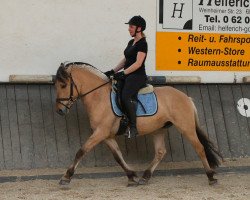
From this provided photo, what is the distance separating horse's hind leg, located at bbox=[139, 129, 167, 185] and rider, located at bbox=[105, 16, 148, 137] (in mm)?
567

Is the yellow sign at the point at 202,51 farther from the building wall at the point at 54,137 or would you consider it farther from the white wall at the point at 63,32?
the building wall at the point at 54,137

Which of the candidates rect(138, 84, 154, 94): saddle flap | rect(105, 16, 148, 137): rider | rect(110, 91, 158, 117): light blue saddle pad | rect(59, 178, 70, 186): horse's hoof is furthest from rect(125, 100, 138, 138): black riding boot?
rect(59, 178, 70, 186): horse's hoof

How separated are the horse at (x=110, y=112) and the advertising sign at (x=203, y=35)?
4.91ft

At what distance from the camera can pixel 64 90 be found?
7.11 meters

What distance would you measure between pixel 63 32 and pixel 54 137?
1.50 meters

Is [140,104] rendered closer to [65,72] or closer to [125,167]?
[125,167]

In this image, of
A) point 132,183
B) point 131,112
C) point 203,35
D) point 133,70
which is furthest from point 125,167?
A: point 203,35

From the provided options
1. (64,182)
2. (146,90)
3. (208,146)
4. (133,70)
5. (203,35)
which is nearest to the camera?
(64,182)

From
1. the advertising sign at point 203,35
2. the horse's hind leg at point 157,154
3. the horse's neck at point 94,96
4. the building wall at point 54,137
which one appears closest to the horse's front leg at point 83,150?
the horse's neck at point 94,96

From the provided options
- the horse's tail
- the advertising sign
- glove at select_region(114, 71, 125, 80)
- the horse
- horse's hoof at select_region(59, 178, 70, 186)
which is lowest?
horse's hoof at select_region(59, 178, 70, 186)

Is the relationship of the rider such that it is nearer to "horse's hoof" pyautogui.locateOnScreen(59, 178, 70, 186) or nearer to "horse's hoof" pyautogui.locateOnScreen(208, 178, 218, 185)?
"horse's hoof" pyautogui.locateOnScreen(59, 178, 70, 186)

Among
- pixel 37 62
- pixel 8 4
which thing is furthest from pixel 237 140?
pixel 8 4

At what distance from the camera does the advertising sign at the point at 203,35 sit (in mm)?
8781

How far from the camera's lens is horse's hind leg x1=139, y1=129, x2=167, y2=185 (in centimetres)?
728
